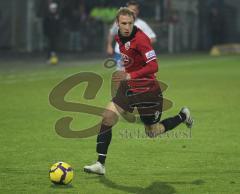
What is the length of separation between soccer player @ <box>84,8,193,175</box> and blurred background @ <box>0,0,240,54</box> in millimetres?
23794

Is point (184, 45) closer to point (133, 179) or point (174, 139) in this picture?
point (174, 139)

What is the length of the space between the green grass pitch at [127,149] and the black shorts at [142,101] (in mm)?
707

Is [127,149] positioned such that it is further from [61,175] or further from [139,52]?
[61,175]

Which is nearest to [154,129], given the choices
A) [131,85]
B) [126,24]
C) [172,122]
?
[172,122]

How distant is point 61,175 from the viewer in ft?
28.5

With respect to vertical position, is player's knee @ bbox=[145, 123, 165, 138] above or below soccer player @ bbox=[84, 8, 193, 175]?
below

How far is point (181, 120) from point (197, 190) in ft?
6.93

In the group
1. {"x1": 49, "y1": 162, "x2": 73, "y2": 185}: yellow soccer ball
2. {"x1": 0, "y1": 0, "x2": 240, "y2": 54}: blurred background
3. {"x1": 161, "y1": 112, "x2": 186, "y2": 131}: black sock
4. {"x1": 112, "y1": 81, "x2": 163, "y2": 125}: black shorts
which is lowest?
{"x1": 0, "y1": 0, "x2": 240, "y2": 54}: blurred background

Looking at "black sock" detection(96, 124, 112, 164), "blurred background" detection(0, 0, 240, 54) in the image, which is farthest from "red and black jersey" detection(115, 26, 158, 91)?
"blurred background" detection(0, 0, 240, 54)

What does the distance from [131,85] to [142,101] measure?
27 cm

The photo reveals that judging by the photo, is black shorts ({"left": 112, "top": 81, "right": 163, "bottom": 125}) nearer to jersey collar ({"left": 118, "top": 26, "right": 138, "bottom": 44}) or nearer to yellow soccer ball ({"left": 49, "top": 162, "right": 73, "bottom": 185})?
jersey collar ({"left": 118, "top": 26, "right": 138, "bottom": 44})

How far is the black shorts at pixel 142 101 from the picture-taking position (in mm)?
9633

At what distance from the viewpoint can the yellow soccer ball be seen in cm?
870

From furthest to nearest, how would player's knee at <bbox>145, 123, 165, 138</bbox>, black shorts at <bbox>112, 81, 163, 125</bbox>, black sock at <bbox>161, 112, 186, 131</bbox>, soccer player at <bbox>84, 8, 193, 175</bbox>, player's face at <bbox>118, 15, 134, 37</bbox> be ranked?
1. black sock at <bbox>161, 112, 186, 131</bbox>
2. player's knee at <bbox>145, 123, 165, 138</bbox>
3. black shorts at <bbox>112, 81, 163, 125</bbox>
4. soccer player at <bbox>84, 8, 193, 175</bbox>
5. player's face at <bbox>118, 15, 134, 37</bbox>
